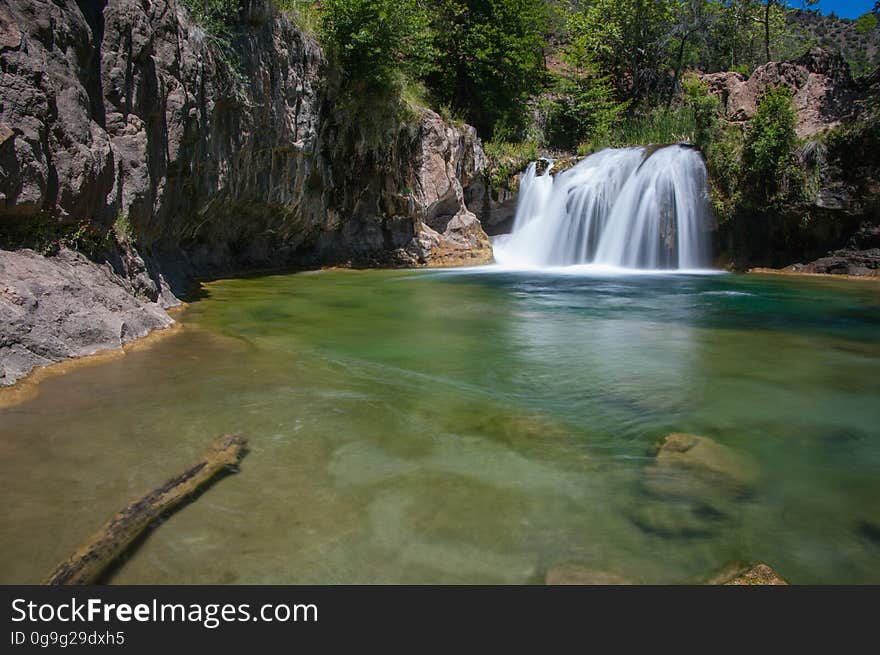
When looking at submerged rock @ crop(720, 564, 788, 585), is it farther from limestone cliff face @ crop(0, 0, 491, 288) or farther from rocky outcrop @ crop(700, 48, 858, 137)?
rocky outcrop @ crop(700, 48, 858, 137)

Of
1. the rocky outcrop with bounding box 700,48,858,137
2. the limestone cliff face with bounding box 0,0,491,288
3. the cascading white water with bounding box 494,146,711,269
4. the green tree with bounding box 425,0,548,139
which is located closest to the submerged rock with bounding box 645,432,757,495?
the limestone cliff face with bounding box 0,0,491,288

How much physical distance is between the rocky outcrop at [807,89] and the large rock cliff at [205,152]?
724 cm

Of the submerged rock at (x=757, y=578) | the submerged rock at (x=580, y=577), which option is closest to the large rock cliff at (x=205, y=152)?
the submerged rock at (x=580, y=577)

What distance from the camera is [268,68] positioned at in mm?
11398

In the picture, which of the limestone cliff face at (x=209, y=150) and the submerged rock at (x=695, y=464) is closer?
the submerged rock at (x=695, y=464)

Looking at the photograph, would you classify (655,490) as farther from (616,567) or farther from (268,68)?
(268,68)

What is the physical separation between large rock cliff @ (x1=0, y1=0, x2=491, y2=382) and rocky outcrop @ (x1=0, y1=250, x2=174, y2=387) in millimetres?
103

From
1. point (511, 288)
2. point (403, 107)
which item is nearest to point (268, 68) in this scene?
point (403, 107)

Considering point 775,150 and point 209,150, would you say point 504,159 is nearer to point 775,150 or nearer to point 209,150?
point 775,150

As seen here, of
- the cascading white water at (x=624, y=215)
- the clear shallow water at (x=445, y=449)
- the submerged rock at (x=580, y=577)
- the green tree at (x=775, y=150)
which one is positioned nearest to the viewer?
the submerged rock at (x=580, y=577)

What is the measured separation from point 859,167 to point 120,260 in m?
15.3

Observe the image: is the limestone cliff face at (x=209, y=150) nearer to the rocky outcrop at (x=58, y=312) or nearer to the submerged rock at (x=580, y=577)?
the rocky outcrop at (x=58, y=312)

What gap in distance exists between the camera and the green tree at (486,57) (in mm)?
18984

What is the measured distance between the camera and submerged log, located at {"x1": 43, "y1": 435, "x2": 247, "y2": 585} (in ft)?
7.20
